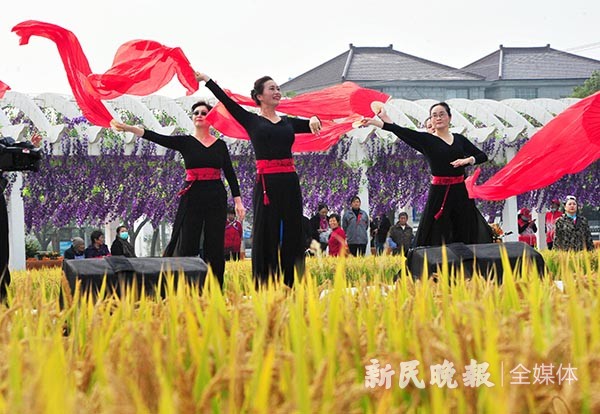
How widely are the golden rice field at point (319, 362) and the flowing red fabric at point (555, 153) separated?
19.3ft

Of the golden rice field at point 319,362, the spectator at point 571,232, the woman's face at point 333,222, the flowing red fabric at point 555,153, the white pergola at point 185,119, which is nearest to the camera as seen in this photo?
the golden rice field at point 319,362

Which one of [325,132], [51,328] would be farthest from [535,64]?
[51,328]

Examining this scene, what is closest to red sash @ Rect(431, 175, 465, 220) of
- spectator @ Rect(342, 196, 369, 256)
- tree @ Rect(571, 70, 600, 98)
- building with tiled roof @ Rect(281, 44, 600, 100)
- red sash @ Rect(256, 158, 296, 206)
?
red sash @ Rect(256, 158, 296, 206)

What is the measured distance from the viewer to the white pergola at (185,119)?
17.1 metres

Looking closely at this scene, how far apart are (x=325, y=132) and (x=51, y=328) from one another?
7.88m

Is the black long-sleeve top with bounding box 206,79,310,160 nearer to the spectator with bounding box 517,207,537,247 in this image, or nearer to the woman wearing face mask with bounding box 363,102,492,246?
the woman wearing face mask with bounding box 363,102,492,246

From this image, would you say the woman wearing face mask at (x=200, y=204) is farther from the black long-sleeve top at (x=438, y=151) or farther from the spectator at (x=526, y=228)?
the spectator at (x=526, y=228)

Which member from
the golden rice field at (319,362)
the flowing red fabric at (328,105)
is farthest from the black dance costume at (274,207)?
the golden rice field at (319,362)

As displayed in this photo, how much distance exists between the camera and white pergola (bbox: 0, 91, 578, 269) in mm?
17141

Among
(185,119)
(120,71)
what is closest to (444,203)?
(120,71)

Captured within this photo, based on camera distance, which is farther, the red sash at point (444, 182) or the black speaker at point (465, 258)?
the red sash at point (444, 182)

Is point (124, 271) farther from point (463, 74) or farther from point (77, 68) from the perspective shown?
point (463, 74)

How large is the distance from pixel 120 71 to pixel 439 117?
287cm

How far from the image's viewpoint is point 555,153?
8461 mm
